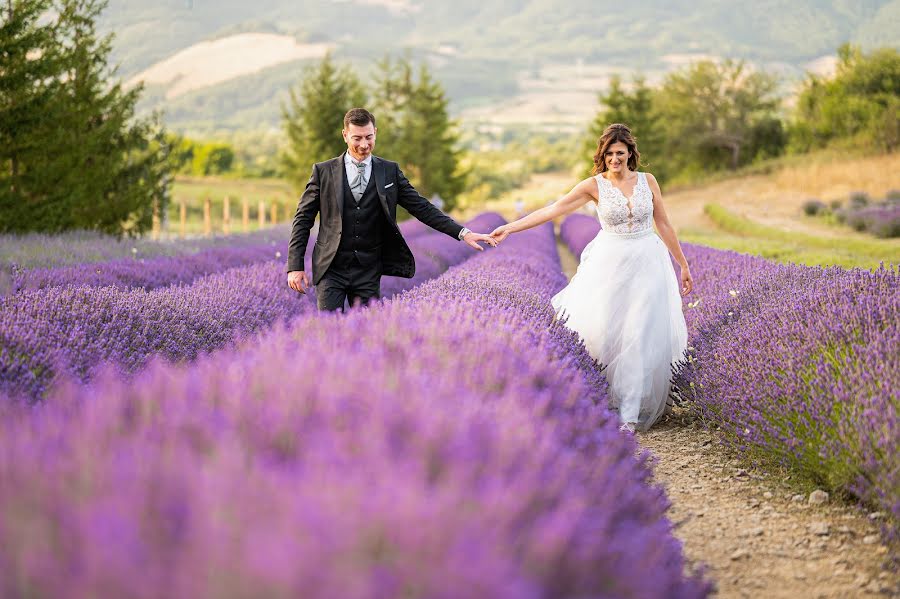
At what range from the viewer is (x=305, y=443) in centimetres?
152

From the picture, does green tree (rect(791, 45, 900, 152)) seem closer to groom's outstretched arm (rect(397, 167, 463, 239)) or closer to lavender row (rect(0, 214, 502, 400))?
groom's outstretched arm (rect(397, 167, 463, 239))

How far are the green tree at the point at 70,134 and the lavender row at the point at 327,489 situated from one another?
362 inches

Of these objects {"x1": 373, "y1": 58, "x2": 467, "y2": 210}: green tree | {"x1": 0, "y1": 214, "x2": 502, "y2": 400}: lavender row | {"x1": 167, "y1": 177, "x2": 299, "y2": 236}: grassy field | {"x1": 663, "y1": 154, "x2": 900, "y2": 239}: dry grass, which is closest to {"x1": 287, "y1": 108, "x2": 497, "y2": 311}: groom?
{"x1": 0, "y1": 214, "x2": 502, "y2": 400}: lavender row

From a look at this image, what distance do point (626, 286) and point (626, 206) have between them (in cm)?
53

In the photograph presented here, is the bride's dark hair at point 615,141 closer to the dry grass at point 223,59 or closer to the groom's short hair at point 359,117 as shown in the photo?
the groom's short hair at point 359,117

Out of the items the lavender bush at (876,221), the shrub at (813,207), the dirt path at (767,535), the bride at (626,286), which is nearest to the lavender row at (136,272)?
the bride at (626,286)

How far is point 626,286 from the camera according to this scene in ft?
17.3

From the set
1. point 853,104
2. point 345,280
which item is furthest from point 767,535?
point 853,104

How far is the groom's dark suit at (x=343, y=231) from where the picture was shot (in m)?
4.61

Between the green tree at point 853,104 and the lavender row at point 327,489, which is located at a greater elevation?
the green tree at point 853,104

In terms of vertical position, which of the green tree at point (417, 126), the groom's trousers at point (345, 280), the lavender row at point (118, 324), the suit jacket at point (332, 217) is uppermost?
the green tree at point (417, 126)

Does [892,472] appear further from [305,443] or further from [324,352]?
[305,443]

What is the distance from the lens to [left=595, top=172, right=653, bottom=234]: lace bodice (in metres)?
5.27

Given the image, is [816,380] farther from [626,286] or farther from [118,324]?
[118,324]
